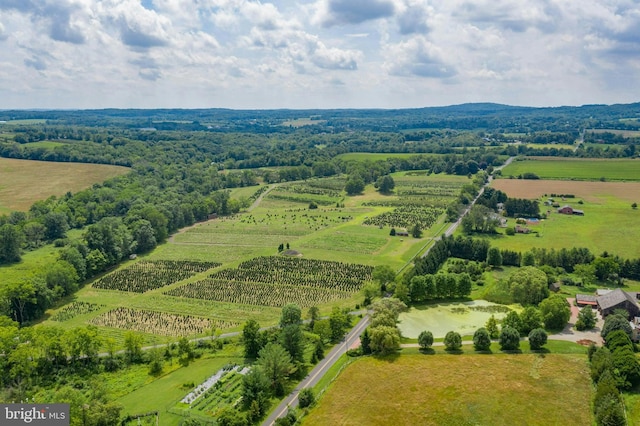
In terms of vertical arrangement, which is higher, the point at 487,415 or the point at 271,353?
the point at 271,353

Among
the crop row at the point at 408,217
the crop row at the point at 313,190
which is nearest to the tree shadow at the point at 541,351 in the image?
the crop row at the point at 408,217

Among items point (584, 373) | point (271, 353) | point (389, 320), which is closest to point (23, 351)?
point (271, 353)

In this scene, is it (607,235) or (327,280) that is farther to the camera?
(607,235)

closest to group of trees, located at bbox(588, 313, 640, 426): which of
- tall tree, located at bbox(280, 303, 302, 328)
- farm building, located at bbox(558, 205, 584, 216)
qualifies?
tall tree, located at bbox(280, 303, 302, 328)

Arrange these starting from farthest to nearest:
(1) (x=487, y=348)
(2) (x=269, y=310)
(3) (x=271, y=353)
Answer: (2) (x=269, y=310) → (1) (x=487, y=348) → (3) (x=271, y=353)

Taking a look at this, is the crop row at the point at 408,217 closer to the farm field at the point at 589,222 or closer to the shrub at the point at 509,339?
the farm field at the point at 589,222

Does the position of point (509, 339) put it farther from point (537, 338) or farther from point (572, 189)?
point (572, 189)

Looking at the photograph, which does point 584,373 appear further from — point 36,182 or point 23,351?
point 36,182
